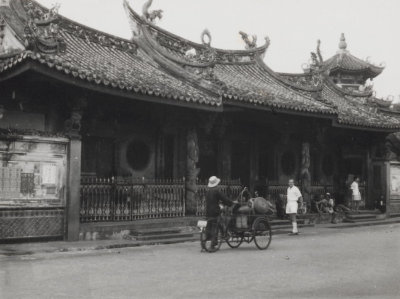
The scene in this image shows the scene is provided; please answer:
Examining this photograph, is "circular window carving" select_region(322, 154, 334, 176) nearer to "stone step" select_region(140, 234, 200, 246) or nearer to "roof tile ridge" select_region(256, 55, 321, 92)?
"roof tile ridge" select_region(256, 55, 321, 92)

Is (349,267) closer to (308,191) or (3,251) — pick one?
(3,251)

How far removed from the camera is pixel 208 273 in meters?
8.21

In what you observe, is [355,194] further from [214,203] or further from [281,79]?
[214,203]

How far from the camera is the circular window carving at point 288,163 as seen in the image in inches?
790

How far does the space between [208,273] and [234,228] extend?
3229mm

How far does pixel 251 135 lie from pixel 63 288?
1250cm

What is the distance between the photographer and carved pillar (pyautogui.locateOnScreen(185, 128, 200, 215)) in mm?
15087

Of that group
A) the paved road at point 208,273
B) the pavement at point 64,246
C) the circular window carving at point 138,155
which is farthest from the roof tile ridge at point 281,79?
the paved road at point 208,273

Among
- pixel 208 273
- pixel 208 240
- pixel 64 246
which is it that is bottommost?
pixel 208 273

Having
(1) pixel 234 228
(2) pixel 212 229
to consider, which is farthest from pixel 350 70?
(2) pixel 212 229

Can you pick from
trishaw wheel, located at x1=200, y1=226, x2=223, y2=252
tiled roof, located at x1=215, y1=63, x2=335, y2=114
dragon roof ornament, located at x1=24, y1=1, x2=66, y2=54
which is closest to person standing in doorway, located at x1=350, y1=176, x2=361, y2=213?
tiled roof, located at x1=215, y1=63, x2=335, y2=114

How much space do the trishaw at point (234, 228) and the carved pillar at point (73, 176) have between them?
2.90 meters

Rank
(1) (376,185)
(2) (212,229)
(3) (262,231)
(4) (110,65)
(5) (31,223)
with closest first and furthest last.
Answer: (2) (212,229)
(5) (31,223)
(3) (262,231)
(4) (110,65)
(1) (376,185)

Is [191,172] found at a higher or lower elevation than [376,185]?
higher
